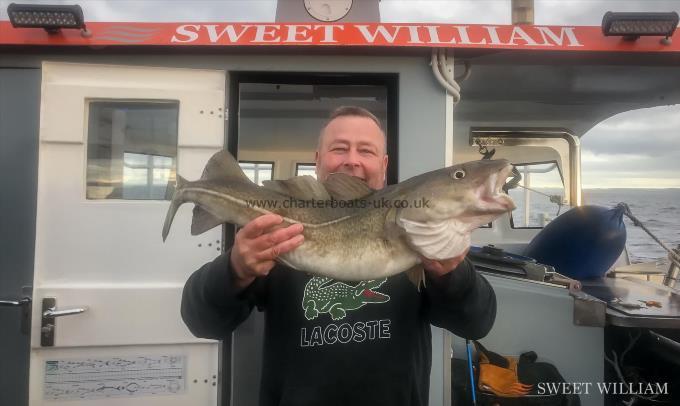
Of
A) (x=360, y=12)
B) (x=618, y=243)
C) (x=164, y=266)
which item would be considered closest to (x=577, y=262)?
(x=618, y=243)

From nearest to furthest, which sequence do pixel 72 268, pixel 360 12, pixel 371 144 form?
pixel 371 144, pixel 72 268, pixel 360 12

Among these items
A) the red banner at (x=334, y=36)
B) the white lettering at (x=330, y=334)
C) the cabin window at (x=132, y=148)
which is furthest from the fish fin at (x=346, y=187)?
the cabin window at (x=132, y=148)

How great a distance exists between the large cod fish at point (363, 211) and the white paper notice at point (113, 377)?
153cm

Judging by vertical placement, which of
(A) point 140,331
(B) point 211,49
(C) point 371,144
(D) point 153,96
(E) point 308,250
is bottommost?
(A) point 140,331

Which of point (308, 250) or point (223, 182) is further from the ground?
point (223, 182)

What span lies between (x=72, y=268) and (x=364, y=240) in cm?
228

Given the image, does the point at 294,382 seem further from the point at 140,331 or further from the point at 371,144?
the point at 140,331

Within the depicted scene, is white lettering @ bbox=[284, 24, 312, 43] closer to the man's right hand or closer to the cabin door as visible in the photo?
the cabin door

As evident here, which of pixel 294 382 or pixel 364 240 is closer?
pixel 364 240

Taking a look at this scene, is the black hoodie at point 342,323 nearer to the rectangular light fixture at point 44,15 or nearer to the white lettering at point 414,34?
the white lettering at point 414,34

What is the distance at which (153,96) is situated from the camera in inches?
117

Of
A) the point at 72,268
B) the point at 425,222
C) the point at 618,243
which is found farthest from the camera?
the point at 618,243

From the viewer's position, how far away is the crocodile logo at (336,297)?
6.95ft

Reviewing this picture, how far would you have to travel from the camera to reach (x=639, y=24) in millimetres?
2723
